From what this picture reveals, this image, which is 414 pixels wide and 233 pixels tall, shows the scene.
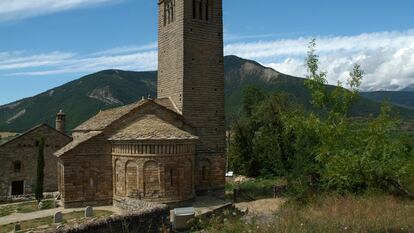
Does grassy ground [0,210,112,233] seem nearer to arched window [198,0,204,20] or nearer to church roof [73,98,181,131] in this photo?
church roof [73,98,181,131]

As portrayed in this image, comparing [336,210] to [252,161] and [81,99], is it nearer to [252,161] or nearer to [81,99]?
[252,161]

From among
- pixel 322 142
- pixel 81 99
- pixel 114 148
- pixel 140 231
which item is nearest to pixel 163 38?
pixel 114 148

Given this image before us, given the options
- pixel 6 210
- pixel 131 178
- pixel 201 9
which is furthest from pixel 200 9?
pixel 6 210

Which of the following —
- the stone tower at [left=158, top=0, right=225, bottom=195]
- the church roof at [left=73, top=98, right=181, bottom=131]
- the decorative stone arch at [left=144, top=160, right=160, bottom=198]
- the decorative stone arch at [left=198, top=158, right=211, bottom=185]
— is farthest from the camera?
the decorative stone arch at [left=198, top=158, right=211, bottom=185]

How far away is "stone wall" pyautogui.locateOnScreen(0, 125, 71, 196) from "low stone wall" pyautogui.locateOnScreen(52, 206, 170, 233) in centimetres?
2049

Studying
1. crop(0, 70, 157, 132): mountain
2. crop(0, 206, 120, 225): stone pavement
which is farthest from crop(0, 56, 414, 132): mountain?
crop(0, 206, 120, 225): stone pavement

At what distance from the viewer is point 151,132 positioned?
68.8 feet

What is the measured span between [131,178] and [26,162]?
1510 cm

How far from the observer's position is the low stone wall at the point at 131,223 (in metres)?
11.9

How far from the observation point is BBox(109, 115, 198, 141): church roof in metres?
20.8

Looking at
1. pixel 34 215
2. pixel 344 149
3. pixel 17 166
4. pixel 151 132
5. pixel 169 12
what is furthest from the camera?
pixel 17 166

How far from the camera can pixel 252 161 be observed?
42.2 m

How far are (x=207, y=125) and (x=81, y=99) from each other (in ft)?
444

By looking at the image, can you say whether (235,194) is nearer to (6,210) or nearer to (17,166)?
(6,210)
